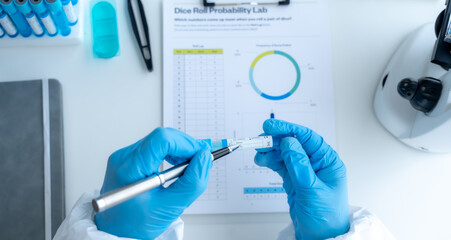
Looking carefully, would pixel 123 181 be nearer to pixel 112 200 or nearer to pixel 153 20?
pixel 112 200

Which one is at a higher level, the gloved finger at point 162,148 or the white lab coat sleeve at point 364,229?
the gloved finger at point 162,148

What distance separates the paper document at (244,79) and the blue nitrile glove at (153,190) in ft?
0.74

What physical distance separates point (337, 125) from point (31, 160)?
0.74 m

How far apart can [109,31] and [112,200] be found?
55cm

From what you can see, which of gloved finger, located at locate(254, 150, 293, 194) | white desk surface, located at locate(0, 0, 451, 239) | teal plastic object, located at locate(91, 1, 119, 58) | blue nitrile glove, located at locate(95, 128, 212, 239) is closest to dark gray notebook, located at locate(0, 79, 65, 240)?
white desk surface, located at locate(0, 0, 451, 239)

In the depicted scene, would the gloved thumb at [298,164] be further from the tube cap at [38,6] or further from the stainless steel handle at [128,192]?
the tube cap at [38,6]

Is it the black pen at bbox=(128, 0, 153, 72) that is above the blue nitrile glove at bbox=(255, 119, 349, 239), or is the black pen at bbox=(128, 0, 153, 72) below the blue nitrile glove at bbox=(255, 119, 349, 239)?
above

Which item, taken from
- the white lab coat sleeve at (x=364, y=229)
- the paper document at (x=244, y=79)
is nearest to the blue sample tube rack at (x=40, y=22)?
the paper document at (x=244, y=79)

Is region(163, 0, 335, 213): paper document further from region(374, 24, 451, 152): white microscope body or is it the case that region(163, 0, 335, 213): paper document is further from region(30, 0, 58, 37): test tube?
region(30, 0, 58, 37): test tube

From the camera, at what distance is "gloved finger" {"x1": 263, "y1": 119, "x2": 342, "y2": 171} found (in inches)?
27.5

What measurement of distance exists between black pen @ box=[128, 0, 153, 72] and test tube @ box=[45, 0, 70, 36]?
0.51ft

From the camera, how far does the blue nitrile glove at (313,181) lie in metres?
0.67

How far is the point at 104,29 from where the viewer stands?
2.91 ft

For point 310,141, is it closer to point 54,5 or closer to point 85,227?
point 85,227
